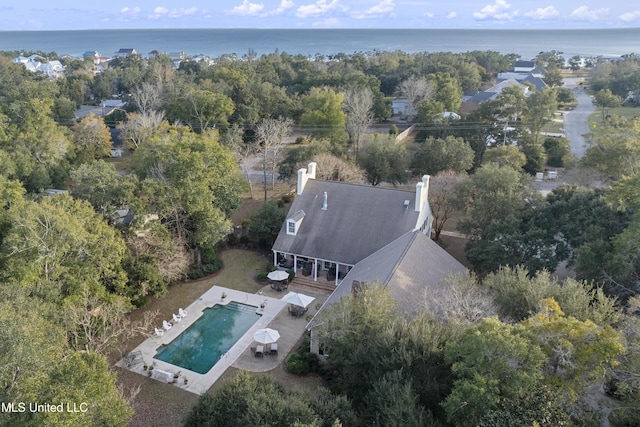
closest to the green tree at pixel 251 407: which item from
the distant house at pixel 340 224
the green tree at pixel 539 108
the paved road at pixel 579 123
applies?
the distant house at pixel 340 224

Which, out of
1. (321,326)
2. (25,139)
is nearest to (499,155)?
(321,326)

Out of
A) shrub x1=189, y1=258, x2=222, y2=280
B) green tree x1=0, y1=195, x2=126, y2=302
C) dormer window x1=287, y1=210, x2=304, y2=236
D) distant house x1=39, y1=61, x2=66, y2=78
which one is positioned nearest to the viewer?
green tree x1=0, y1=195, x2=126, y2=302

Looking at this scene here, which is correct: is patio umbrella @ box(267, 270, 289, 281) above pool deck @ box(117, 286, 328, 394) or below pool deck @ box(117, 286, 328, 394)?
above

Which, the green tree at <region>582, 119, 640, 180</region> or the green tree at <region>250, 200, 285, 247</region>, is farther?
the green tree at <region>250, 200, 285, 247</region>

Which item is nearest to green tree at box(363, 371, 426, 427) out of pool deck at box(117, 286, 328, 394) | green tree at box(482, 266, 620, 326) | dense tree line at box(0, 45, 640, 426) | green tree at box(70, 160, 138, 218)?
dense tree line at box(0, 45, 640, 426)

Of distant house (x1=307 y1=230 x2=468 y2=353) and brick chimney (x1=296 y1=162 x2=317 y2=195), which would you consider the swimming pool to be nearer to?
distant house (x1=307 y1=230 x2=468 y2=353)

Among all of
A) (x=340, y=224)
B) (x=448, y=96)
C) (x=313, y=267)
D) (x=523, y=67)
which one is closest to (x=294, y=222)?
(x=340, y=224)
